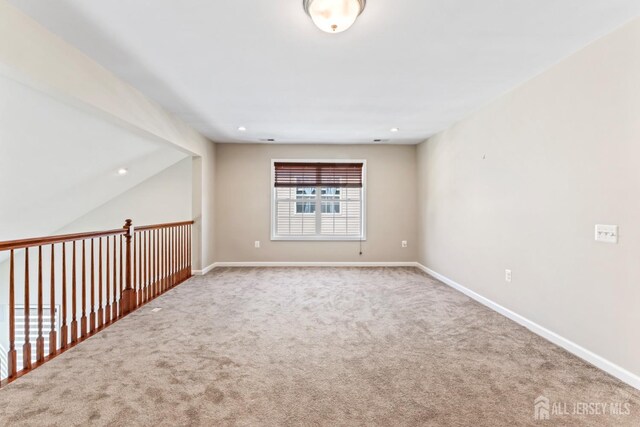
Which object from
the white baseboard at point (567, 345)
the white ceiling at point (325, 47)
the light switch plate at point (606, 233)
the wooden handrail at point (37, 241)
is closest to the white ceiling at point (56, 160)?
the white ceiling at point (325, 47)

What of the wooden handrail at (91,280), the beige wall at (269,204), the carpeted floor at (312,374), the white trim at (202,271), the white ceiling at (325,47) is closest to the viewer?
the carpeted floor at (312,374)

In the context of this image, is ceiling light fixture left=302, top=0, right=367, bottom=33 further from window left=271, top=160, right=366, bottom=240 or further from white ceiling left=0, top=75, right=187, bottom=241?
window left=271, top=160, right=366, bottom=240

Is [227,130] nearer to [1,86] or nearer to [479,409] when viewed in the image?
[1,86]

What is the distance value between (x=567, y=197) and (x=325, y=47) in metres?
2.23

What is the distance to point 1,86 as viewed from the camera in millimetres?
2256

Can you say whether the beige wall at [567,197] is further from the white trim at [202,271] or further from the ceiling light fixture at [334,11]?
the white trim at [202,271]

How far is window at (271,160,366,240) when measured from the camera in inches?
224

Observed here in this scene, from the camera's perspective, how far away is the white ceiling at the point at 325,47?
1830 mm

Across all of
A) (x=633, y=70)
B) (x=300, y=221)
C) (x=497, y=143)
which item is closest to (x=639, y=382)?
(x=633, y=70)

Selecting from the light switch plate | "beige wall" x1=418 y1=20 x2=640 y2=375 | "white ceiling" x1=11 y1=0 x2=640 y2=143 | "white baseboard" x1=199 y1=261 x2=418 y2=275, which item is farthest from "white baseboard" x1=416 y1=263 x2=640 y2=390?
"white ceiling" x1=11 y1=0 x2=640 y2=143

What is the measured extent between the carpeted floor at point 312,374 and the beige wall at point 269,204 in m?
2.34

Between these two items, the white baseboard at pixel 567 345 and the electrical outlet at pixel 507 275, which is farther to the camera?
the electrical outlet at pixel 507 275

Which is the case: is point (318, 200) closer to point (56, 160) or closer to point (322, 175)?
point (322, 175)

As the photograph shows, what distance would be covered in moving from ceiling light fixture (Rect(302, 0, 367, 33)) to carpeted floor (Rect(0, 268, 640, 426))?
2.21m
